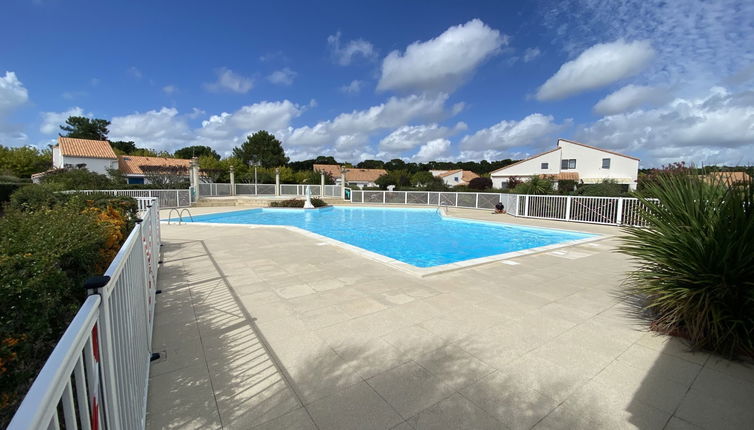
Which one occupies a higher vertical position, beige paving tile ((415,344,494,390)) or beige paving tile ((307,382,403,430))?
beige paving tile ((415,344,494,390))

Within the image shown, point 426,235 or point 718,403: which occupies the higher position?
point 718,403

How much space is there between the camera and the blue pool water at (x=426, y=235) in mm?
8984

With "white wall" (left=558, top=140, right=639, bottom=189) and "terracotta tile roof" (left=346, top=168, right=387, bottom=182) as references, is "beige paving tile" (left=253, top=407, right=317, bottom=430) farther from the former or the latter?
"terracotta tile roof" (left=346, top=168, right=387, bottom=182)

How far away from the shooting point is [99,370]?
1314 millimetres

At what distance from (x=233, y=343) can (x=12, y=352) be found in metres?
1.53

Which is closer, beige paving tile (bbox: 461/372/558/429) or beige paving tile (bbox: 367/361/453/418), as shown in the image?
beige paving tile (bbox: 461/372/558/429)

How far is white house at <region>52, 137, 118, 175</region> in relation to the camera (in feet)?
103

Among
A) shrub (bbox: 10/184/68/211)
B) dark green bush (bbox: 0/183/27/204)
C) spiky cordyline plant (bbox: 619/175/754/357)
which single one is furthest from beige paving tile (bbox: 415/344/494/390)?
dark green bush (bbox: 0/183/27/204)

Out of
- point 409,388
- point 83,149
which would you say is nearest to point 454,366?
point 409,388

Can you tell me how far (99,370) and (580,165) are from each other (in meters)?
42.3

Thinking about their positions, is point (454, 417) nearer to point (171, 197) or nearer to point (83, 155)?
point (171, 197)

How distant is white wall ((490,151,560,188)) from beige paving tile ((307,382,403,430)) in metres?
39.1

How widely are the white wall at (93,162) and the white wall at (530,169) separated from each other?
41095mm

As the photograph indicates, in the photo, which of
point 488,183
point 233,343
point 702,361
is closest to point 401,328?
point 233,343
